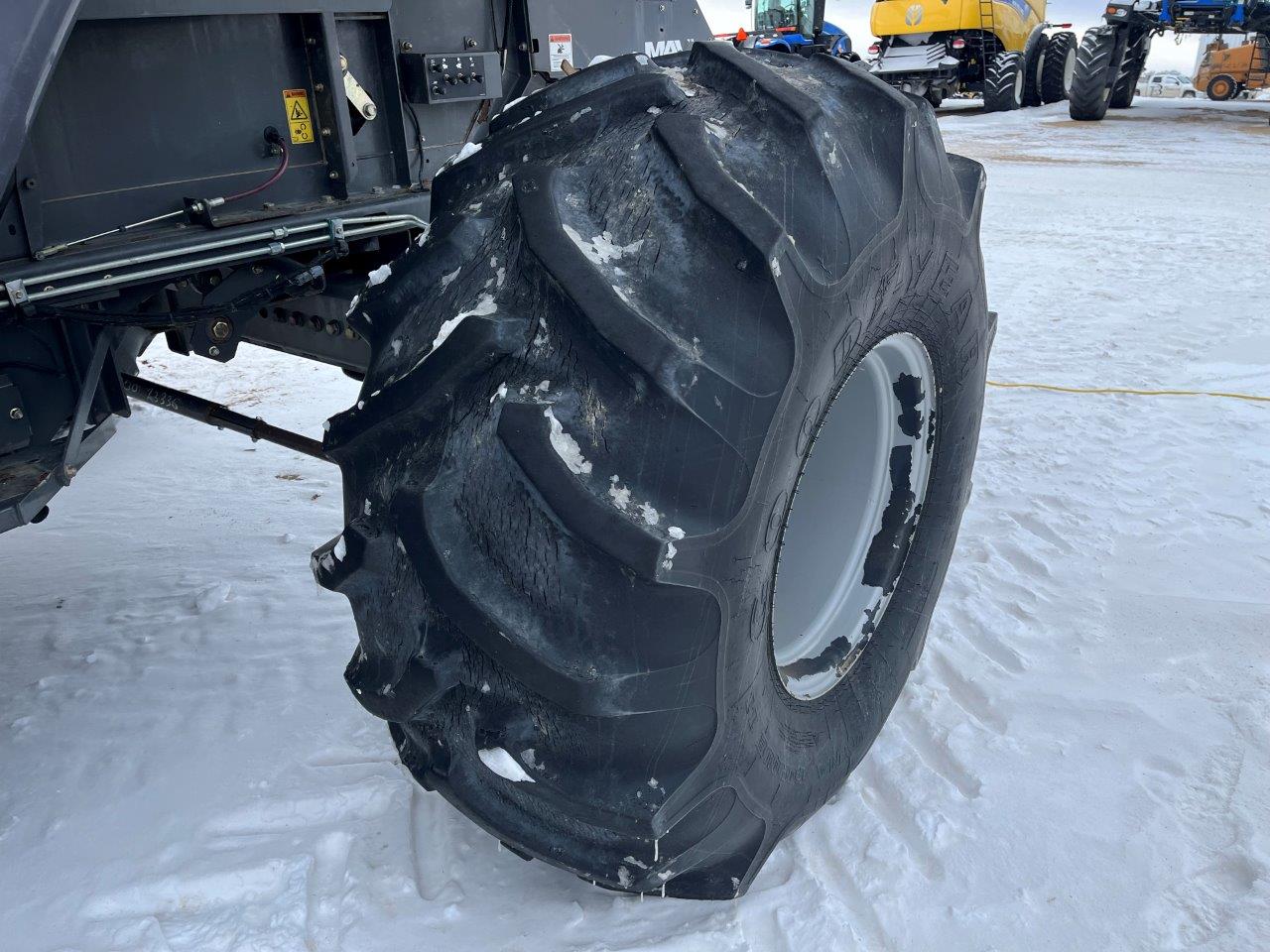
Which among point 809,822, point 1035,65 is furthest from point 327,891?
point 1035,65

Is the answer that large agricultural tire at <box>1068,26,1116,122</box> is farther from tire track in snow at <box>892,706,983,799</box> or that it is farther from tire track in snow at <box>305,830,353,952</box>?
tire track in snow at <box>305,830,353,952</box>

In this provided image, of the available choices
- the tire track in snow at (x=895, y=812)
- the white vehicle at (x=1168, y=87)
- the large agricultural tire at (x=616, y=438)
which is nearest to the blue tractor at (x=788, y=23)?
the white vehicle at (x=1168, y=87)

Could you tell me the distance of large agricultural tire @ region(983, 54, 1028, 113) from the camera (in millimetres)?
17739

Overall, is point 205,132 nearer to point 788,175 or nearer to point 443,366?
point 443,366

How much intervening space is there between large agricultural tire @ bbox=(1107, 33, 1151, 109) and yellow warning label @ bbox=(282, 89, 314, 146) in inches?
659

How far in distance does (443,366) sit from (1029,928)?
4.11ft

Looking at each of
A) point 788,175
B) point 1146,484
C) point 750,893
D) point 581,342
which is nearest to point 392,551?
point 581,342

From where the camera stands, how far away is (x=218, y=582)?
2.83 metres

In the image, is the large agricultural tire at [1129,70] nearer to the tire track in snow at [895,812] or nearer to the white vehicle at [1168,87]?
the white vehicle at [1168,87]

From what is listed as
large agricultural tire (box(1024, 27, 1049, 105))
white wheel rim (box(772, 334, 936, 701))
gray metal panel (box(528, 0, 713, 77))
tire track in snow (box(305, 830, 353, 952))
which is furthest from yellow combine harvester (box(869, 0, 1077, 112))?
tire track in snow (box(305, 830, 353, 952))

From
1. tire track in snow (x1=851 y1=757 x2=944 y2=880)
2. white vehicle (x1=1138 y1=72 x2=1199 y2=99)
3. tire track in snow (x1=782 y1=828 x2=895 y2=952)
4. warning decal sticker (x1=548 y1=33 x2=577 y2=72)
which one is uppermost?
warning decal sticker (x1=548 y1=33 x2=577 y2=72)

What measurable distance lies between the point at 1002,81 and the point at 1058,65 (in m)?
2.48

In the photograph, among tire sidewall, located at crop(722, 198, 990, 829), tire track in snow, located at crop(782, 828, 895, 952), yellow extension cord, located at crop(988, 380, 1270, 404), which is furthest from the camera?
yellow extension cord, located at crop(988, 380, 1270, 404)

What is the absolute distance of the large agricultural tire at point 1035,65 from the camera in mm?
18859
